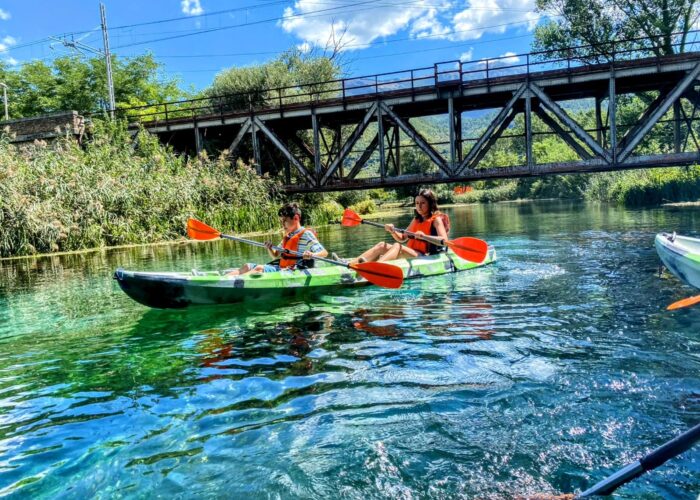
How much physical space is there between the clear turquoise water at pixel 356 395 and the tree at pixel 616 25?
25.3 metres

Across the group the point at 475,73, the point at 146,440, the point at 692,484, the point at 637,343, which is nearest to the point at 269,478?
the point at 146,440

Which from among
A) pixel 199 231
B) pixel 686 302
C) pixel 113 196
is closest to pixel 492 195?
pixel 113 196

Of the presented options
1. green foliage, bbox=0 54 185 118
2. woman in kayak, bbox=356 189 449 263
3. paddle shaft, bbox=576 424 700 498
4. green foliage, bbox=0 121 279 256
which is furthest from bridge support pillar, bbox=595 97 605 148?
green foliage, bbox=0 54 185 118

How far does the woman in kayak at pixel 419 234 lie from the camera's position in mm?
8641

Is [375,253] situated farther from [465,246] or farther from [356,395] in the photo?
[356,395]

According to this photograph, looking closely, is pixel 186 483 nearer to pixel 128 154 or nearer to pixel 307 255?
pixel 307 255

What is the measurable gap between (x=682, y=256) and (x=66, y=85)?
54.3 m

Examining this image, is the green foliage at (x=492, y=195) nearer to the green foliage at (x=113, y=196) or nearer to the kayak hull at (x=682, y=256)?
the green foliage at (x=113, y=196)

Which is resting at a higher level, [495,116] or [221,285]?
[495,116]

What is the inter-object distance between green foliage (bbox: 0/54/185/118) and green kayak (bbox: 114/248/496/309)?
4682 centimetres

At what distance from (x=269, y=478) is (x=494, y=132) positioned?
19.0m

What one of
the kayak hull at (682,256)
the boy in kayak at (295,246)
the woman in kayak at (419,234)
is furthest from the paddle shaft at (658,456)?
the woman in kayak at (419,234)

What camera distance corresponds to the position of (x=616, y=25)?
98.3ft

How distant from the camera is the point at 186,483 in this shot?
9.37ft
